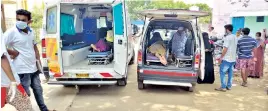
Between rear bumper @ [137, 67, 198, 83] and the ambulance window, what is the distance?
2178 mm

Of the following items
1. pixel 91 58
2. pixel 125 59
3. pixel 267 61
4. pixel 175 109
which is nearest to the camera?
pixel 175 109

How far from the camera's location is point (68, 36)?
26.9 ft

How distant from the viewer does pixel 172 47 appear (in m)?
7.59

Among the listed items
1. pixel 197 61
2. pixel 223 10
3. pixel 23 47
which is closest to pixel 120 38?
pixel 197 61

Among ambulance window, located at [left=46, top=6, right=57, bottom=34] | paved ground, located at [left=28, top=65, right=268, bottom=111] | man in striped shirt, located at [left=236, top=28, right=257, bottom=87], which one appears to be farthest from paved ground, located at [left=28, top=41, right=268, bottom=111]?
ambulance window, located at [left=46, top=6, right=57, bottom=34]

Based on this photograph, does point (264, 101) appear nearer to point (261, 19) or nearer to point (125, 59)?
point (125, 59)

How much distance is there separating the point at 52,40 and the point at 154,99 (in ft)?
8.43

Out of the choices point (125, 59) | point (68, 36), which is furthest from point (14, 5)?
point (125, 59)

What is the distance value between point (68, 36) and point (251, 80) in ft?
18.5

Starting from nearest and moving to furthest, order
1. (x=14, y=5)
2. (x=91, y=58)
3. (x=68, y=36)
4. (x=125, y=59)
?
(x=125, y=59) < (x=91, y=58) < (x=68, y=36) < (x=14, y=5)

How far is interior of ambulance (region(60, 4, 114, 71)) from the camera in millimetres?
7238

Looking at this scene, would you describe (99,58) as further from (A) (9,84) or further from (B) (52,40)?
(A) (9,84)

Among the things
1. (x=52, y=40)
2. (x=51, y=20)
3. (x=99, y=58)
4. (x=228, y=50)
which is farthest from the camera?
(x=99, y=58)

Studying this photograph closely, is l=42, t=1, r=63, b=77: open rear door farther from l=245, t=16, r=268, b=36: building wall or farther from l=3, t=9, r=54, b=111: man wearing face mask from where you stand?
l=245, t=16, r=268, b=36: building wall
